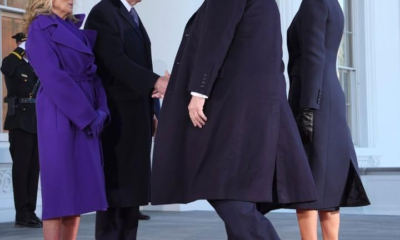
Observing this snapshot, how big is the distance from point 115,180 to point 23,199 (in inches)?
118

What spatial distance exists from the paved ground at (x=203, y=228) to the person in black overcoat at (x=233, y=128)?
106 inches

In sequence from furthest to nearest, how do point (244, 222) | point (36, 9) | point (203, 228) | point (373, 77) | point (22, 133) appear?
point (373, 77)
point (22, 133)
point (203, 228)
point (36, 9)
point (244, 222)

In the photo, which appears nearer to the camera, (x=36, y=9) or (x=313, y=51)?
(x=36, y=9)

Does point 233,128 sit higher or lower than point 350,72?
higher

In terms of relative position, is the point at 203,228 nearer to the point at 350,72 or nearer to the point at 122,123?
the point at 122,123

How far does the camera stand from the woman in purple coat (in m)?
4.25

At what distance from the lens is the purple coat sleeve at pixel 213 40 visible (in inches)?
141

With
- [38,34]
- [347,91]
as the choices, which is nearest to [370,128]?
[347,91]

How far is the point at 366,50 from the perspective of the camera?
13.1 m

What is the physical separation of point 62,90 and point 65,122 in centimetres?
16

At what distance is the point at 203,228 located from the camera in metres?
7.13

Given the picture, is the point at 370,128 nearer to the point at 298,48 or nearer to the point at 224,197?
the point at 298,48

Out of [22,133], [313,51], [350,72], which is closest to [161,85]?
[313,51]

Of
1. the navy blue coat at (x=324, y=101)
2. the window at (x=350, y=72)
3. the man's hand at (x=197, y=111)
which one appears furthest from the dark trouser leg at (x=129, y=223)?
the window at (x=350, y=72)
